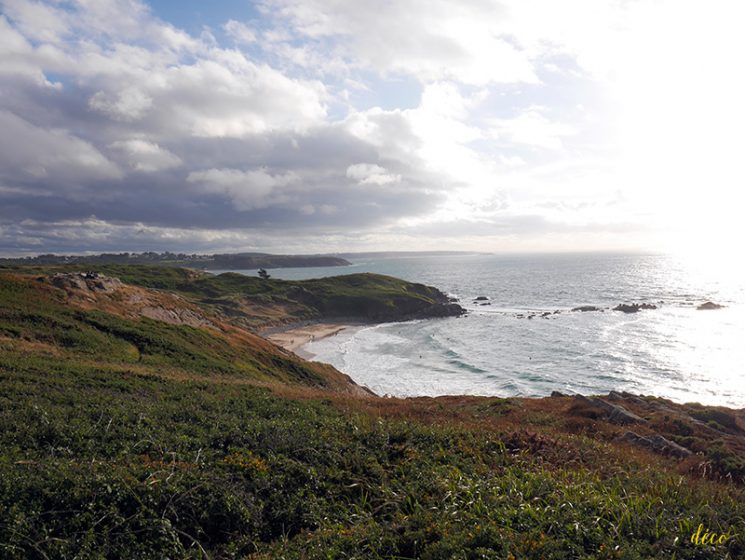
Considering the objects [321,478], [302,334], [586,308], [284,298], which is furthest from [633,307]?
[321,478]

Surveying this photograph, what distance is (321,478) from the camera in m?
10.1

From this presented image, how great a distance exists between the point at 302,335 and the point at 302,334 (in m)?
1.14

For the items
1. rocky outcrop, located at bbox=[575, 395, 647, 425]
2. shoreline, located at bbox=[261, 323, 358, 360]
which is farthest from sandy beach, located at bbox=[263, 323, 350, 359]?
rocky outcrop, located at bbox=[575, 395, 647, 425]

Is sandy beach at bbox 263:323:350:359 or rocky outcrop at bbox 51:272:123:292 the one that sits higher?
rocky outcrop at bbox 51:272:123:292

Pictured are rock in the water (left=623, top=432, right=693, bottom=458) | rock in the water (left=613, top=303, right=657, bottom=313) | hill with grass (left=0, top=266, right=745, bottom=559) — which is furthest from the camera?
rock in the water (left=613, top=303, right=657, bottom=313)

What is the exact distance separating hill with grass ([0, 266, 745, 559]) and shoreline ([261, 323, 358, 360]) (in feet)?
160

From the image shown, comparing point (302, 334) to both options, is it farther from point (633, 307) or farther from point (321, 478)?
point (633, 307)

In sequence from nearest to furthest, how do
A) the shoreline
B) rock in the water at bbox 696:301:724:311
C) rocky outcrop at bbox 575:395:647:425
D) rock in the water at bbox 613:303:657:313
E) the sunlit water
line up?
rocky outcrop at bbox 575:395:647:425 < the sunlit water < the shoreline < rock in the water at bbox 613:303:657:313 < rock in the water at bbox 696:301:724:311

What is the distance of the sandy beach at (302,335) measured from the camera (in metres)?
71.5

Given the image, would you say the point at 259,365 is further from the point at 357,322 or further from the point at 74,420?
the point at 357,322

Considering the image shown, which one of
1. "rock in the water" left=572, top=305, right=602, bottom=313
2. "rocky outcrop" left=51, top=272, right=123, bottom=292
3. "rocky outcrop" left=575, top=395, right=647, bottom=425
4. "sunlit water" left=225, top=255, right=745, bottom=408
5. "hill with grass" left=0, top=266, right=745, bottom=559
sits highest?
"rocky outcrop" left=51, top=272, right=123, bottom=292

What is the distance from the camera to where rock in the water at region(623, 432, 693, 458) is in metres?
16.0

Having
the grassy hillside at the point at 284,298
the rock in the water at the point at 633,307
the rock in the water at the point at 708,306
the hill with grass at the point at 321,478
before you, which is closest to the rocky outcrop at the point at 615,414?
the hill with grass at the point at 321,478

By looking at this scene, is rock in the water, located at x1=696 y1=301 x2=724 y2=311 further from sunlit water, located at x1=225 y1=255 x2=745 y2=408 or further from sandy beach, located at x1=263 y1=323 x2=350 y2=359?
sandy beach, located at x1=263 y1=323 x2=350 y2=359
